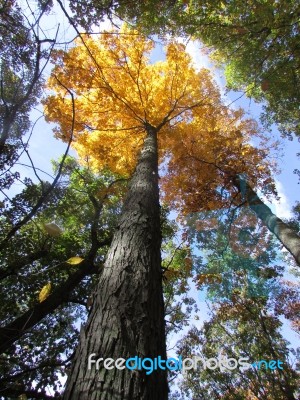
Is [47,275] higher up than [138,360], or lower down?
higher up

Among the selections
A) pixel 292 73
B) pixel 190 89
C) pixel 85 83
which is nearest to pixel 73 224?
pixel 85 83

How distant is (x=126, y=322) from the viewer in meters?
1.93

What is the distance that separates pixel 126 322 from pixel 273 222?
5.84 meters

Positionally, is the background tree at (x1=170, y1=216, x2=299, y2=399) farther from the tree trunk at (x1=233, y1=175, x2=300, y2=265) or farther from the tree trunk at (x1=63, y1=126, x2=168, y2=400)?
the tree trunk at (x1=63, y1=126, x2=168, y2=400)

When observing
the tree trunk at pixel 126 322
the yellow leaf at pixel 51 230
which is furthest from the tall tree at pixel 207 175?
the tree trunk at pixel 126 322

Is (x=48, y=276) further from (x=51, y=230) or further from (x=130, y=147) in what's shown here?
(x=130, y=147)

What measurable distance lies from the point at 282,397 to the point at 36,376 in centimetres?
819

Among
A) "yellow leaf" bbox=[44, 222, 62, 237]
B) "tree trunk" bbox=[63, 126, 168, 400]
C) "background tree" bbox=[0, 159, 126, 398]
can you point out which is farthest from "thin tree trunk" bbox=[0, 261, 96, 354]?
"tree trunk" bbox=[63, 126, 168, 400]

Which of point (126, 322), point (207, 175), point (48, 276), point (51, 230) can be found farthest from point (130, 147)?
point (126, 322)

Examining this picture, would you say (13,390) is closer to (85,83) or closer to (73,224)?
(73,224)

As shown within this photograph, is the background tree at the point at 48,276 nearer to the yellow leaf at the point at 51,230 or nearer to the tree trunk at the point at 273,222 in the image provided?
the yellow leaf at the point at 51,230

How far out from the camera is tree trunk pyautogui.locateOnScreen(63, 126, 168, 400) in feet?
5.10

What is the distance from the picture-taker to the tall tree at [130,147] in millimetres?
1758

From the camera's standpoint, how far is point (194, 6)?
7.75m
